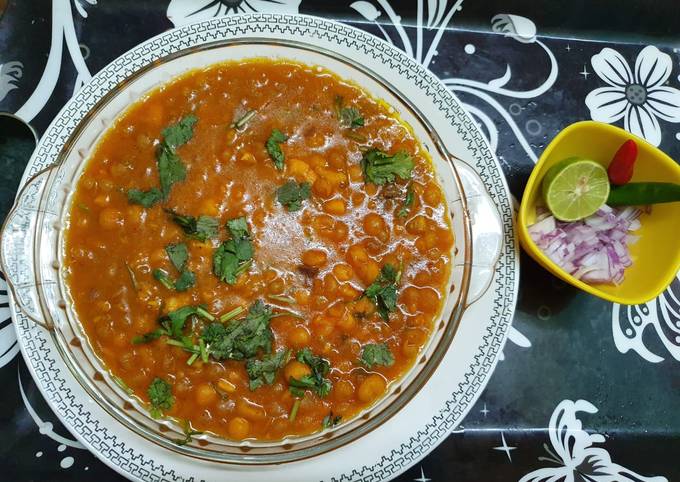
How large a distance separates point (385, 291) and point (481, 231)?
595 mm

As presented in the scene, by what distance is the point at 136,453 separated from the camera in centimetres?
275

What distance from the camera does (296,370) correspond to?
2.69 meters

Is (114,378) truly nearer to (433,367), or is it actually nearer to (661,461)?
(433,367)

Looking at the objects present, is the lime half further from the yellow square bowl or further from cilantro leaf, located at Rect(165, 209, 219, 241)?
cilantro leaf, located at Rect(165, 209, 219, 241)

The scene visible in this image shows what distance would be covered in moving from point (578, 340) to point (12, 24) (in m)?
3.67

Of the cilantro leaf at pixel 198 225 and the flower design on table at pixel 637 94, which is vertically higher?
the flower design on table at pixel 637 94

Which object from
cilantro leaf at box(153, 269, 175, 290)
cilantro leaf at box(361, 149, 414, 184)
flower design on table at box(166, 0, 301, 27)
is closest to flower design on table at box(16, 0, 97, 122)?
flower design on table at box(166, 0, 301, 27)

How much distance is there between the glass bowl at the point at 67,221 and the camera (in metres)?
2.69

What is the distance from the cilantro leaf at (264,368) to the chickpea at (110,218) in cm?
97

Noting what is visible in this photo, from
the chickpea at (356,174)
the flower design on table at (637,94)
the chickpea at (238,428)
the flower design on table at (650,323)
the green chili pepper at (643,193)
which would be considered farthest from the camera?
the flower design on table at (637,94)

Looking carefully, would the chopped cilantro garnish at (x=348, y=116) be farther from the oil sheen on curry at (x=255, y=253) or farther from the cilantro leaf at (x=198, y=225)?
the cilantro leaf at (x=198, y=225)

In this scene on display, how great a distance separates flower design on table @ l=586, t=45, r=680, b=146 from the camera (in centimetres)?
332

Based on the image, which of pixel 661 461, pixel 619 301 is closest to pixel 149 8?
pixel 619 301

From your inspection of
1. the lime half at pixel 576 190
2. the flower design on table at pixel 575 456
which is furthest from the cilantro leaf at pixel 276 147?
the flower design on table at pixel 575 456
